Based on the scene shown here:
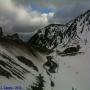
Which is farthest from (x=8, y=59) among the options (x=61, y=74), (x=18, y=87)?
(x=61, y=74)

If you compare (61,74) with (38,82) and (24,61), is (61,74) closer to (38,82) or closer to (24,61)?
(24,61)

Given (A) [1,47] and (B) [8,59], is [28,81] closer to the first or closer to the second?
(B) [8,59]

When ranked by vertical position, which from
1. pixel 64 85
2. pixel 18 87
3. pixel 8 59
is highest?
pixel 8 59

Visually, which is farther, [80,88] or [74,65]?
[74,65]

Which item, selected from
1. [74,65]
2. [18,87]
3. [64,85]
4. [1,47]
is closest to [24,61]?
[1,47]

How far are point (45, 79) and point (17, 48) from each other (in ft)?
61.3

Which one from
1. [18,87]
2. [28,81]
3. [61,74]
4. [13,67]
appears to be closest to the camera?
[18,87]

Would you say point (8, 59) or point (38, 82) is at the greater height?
point (8, 59)

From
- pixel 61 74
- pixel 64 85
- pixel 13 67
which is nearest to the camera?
pixel 13 67

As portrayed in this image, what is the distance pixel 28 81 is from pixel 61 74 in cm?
2208

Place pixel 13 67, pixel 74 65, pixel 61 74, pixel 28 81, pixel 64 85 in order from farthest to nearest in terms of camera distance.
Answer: pixel 74 65, pixel 61 74, pixel 64 85, pixel 13 67, pixel 28 81

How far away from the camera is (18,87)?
51500 millimetres

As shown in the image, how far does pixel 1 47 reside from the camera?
7088 cm

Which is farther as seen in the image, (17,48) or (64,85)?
(17,48)
